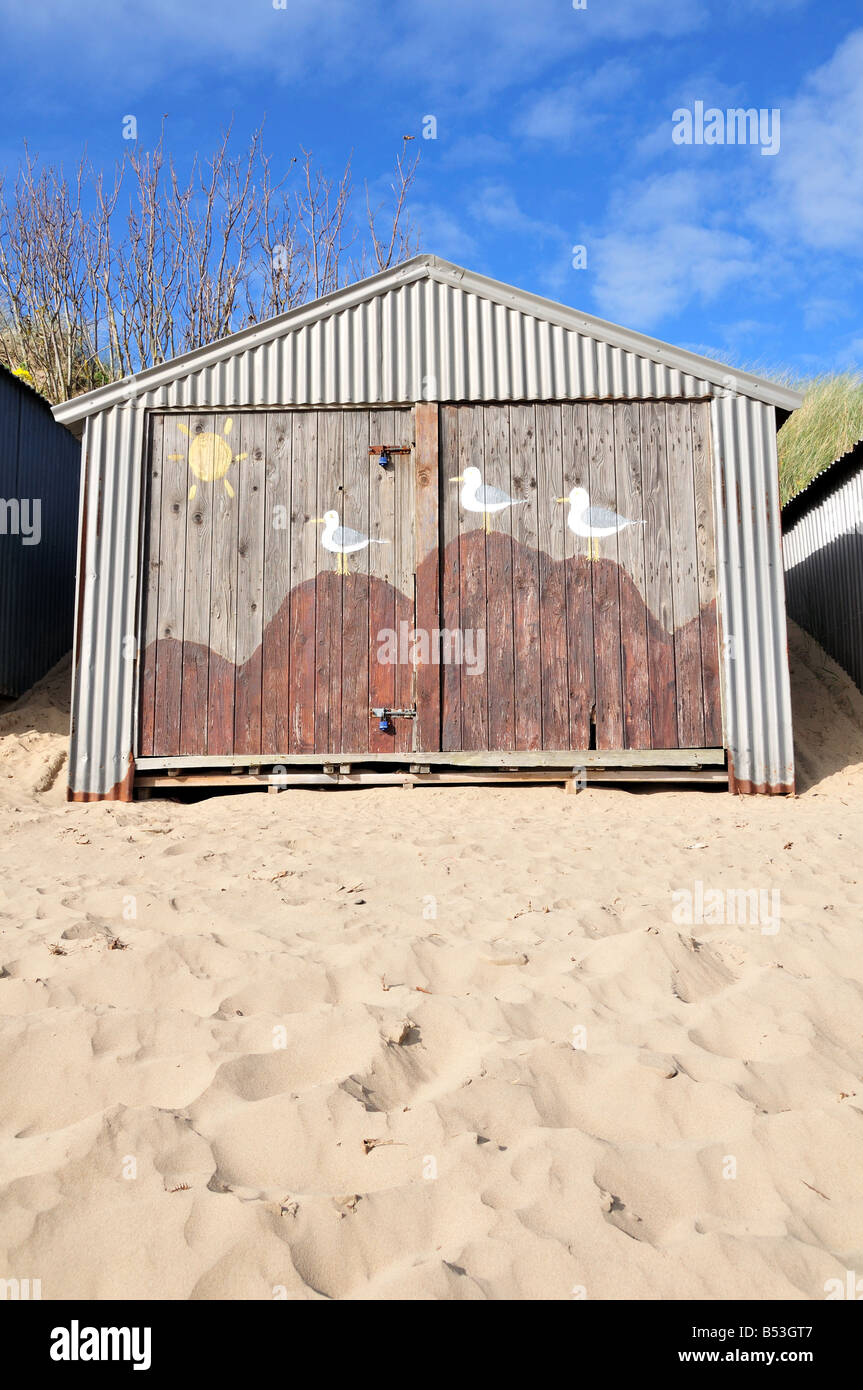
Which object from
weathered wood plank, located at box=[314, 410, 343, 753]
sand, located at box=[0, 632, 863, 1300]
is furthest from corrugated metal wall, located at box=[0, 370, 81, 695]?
sand, located at box=[0, 632, 863, 1300]

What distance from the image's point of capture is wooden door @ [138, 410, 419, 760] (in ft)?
24.1

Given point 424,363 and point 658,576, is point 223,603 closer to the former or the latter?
point 424,363

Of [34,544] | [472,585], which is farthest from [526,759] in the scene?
[34,544]

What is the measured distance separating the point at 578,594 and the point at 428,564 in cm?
132

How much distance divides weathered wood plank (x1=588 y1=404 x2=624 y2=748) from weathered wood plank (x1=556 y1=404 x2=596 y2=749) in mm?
53

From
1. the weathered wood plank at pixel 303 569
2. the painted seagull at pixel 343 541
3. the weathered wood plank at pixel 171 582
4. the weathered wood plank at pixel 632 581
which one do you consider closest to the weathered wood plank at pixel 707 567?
the weathered wood plank at pixel 632 581

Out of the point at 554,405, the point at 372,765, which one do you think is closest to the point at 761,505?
the point at 554,405

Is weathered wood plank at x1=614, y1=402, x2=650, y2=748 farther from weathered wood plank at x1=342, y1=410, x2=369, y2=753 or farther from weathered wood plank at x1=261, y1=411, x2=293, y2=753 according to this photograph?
weathered wood plank at x1=261, y1=411, x2=293, y2=753

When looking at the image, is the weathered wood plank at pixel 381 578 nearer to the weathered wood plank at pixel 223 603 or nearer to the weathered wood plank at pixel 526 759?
the weathered wood plank at pixel 526 759

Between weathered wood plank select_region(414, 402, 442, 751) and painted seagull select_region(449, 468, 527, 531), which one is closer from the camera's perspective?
weathered wood plank select_region(414, 402, 442, 751)

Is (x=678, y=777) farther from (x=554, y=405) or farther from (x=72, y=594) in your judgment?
(x=72, y=594)

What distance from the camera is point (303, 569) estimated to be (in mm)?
7457

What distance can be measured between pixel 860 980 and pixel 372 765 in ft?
15.6
